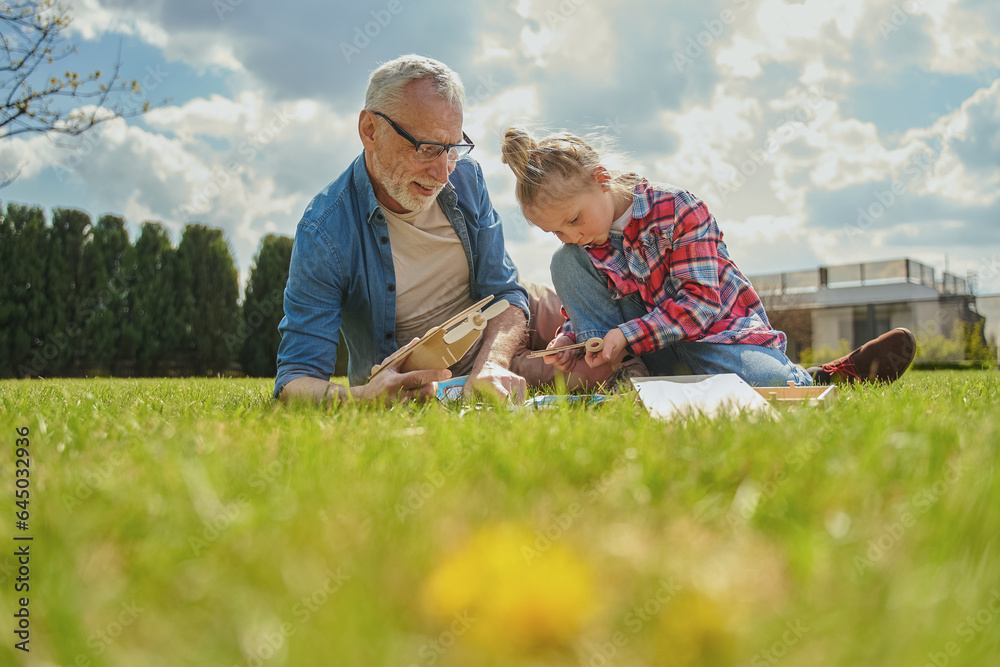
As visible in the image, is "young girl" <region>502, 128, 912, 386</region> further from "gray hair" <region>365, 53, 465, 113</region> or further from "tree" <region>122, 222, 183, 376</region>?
"tree" <region>122, 222, 183, 376</region>

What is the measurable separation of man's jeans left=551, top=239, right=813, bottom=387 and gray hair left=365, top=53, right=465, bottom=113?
101 centimetres

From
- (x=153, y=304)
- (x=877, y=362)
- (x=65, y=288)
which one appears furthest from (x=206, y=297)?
(x=877, y=362)

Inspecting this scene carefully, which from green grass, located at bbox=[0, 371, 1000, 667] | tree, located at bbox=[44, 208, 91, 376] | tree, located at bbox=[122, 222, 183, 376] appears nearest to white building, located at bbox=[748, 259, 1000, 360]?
tree, located at bbox=[122, 222, 183, 376]

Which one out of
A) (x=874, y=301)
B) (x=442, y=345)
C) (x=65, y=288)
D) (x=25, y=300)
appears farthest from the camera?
(x=874, y=301)

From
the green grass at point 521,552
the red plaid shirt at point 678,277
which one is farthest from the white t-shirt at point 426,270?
the green grass at point 521,552

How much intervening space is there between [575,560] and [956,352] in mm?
20669

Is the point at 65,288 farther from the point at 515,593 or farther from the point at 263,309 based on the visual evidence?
the point at 515,593

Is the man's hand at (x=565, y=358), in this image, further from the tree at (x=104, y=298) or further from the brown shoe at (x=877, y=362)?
the tree at (x=104, y=298)

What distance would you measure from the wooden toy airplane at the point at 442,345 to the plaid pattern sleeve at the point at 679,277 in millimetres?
754

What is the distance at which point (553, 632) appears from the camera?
683 mm

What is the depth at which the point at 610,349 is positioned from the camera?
116 inches

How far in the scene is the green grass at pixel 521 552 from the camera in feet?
2.17

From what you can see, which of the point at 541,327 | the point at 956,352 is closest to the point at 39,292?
the point at 541,327

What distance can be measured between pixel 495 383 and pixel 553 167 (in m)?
1.13
